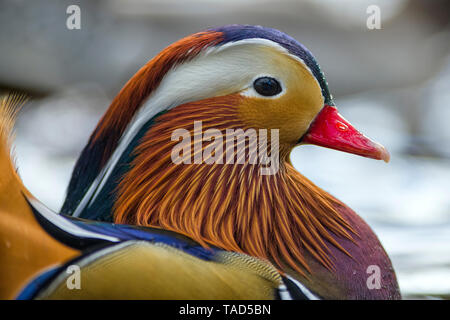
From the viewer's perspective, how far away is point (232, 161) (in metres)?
0.78

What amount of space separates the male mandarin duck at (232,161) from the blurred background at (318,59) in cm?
84

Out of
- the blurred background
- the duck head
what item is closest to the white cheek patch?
the duck head

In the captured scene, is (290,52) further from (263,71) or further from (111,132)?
(111,132)

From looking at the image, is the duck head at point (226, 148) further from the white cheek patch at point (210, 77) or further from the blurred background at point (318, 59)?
the blurred background at point (318, 59)

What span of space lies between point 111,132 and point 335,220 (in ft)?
1.10

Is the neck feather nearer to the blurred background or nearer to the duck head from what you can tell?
the duck head

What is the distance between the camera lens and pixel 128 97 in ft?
2.51

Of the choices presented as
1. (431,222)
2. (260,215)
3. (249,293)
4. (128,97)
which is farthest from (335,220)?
(431,222)

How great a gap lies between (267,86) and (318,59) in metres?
1.50

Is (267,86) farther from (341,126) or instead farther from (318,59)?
(318,59)

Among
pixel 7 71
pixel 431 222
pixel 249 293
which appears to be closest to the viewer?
pixel 249 293

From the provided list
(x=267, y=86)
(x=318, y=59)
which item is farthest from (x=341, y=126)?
(x=318, y=59)

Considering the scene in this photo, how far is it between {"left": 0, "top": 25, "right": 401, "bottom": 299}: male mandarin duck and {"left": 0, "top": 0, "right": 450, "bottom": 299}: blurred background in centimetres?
84

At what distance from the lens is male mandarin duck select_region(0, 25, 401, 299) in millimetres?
Result: 740
